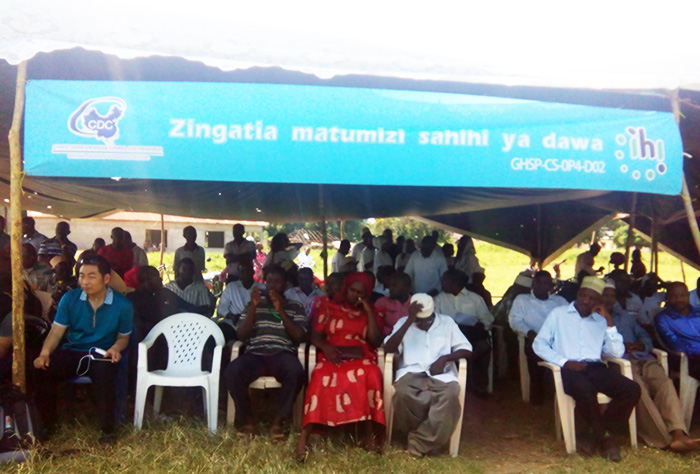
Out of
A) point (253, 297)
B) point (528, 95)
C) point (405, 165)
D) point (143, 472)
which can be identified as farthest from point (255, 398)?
point (528, 95)

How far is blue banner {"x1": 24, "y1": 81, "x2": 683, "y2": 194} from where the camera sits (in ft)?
11.6

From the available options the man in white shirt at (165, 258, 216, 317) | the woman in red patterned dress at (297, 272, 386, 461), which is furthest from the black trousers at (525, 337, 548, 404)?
the man in white shirt at (165, 258, 216, 317)

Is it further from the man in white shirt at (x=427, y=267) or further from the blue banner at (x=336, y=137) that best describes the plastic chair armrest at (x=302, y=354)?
the man in white shirt at (x=427, y=267)

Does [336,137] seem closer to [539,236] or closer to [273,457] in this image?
[273,457]

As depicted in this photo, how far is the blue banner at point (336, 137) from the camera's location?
355 cm

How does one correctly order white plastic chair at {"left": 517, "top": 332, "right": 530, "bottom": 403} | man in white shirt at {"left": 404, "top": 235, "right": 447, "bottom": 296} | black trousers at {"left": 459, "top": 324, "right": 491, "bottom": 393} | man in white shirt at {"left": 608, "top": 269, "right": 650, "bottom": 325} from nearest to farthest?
white plastic chair at {"left": 517, "top": 332, "right": 530, "bottom": 403}, black trousers at {"left": 459, "top": 324, "right": 491, "bottom": 393}, man in white shirt at {"left": 608, "top": 269, "right": 650, "bottom": 325}, man in white shirt at {"left": 404, "top": 235, "right": 447, "bottom": 296}

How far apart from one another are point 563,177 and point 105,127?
2953 millimetres

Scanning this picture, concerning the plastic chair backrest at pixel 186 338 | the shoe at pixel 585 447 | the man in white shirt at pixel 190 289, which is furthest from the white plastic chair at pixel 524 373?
the man in white shirt at pixel 190 289

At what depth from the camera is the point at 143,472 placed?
3377 millimetres

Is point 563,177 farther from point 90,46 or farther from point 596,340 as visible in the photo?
point 90,46

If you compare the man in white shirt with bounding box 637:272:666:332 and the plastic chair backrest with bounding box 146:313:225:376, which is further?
the man in white shirt with bounding box 637:272:666:332

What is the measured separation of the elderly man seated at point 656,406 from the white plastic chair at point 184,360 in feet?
9.74

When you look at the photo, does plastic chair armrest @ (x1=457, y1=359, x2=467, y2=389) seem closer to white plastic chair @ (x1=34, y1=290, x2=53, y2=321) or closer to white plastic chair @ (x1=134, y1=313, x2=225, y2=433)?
white plastic chair @ (x1=134, y1=313, x2=225, y2=433)

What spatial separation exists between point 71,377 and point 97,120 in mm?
1758
